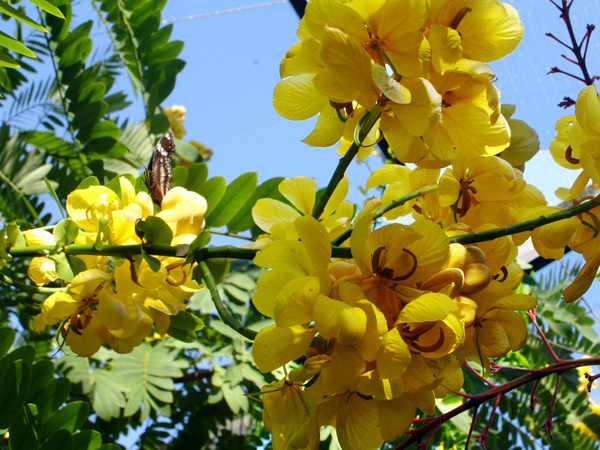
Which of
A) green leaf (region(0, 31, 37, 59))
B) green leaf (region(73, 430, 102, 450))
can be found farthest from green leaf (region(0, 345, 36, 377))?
green leaf (region(0, 31, 37, 59))

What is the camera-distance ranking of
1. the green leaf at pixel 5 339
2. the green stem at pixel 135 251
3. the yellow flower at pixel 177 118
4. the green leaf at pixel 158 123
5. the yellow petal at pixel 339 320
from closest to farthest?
1. the yellow petal at pixel 339 320
2. the green stem at pixel 135 251
3. the green leaf at pixel 5 339
4. the green leaf at pixel 158 123
5. the yellow flower at pixel 177 118

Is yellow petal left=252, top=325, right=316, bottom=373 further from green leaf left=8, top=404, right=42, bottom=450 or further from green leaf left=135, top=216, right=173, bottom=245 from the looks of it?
green leaf left=8, top=404, right=42, bottom=450

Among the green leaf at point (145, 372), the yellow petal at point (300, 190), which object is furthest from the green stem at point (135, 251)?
the green leaf at point (145, 372)

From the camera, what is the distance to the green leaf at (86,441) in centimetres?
62

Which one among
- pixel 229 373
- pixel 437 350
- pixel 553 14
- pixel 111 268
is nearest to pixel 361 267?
pixel 437 350

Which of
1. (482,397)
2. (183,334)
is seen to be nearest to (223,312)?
(183,334)

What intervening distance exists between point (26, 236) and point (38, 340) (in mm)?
847

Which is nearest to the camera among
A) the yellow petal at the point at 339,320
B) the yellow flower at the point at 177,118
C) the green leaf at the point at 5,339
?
the yellow petal at the point at 339,320

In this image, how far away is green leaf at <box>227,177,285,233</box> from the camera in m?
0.72

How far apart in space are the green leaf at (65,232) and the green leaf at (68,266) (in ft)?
0.05

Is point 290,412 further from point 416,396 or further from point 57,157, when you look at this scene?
point 57,157

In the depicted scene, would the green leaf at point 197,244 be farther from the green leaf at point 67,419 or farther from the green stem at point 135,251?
the green leaf at point 67,419

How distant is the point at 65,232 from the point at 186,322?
0.59 feet

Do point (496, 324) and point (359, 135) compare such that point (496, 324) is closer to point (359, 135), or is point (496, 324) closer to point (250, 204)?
point (359, 135)
